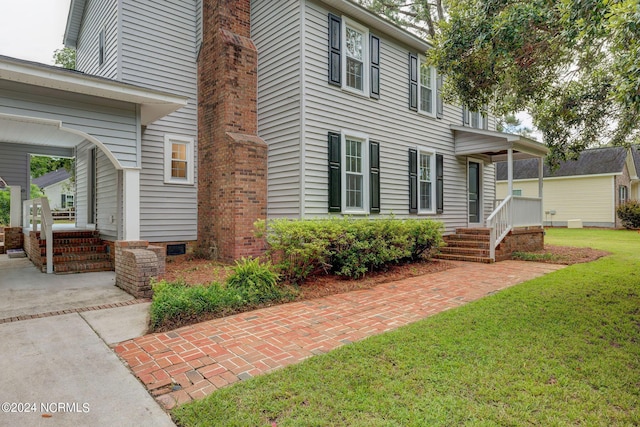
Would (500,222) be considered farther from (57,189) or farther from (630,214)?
(57,189)

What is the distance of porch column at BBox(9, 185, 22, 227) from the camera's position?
10.9 meters

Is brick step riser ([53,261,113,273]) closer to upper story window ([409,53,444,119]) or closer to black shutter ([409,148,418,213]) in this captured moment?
black shutter ([409,148,418,213])

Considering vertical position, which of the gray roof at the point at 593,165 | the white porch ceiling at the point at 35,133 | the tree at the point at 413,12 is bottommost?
the white porch ceiling at the point at 35,133

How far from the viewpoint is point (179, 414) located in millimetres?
2500

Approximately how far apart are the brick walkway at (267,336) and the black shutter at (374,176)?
306 cm

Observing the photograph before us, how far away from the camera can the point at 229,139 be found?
8.24 metres

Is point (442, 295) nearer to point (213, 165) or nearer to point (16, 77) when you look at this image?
point (213, 165)

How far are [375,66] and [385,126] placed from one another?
1.55m

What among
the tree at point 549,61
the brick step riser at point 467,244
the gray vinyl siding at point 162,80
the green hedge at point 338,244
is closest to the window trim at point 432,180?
the brick step riser at point 467,244

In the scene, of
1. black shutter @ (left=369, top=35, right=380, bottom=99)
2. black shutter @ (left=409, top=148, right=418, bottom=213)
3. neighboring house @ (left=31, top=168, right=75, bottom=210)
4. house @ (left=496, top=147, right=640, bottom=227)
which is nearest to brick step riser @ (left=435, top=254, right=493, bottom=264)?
black shutter @ (left=409, top=148, right=418, bottom=213)

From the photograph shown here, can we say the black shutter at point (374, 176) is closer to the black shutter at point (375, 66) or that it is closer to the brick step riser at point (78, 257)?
the black shutter at point (375, 66)

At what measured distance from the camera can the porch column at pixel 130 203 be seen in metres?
6.38

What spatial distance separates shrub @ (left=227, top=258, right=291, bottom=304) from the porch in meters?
6.31

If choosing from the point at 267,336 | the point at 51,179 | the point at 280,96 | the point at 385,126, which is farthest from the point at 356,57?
the point at 51,179
